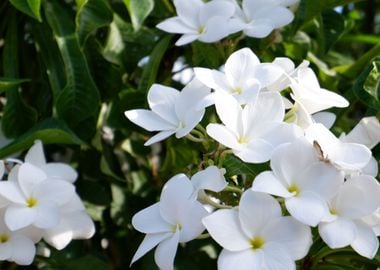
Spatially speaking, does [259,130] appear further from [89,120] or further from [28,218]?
[89,120]

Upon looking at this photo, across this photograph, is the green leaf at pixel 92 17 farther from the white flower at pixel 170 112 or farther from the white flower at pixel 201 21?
the white flower at pixel 170 112

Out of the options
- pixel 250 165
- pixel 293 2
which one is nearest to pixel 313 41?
pixel 293 2

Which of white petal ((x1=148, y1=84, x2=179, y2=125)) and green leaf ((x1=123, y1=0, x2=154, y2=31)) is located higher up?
white petal ((x1=148, y1=84, x2=179, y2=125))

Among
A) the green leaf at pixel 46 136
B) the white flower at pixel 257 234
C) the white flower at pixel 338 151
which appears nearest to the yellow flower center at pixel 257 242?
the white flower at pixel 257 234

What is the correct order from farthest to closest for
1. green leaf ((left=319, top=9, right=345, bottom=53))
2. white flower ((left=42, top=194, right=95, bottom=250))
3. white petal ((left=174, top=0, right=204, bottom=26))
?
green leaf ((left=319, top=9, right=345, bottom=53)) < white petal ((left=174, top=0, right=204, bottom=26)) < white flower ((left=42, top=194, right=95, bottom=250))

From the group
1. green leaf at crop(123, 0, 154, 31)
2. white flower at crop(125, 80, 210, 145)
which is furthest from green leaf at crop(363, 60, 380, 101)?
green leaf at crop(123, 0, 154, 31)

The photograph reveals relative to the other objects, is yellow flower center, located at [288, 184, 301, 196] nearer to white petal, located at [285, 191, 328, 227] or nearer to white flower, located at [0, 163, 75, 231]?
white petal, located at [285, 191, 328, 227]
